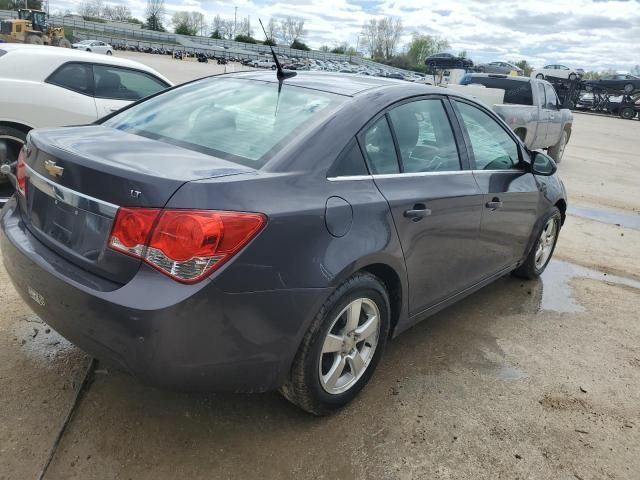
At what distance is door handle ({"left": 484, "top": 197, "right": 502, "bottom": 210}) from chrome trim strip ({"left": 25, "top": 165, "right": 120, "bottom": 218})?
7.59ft

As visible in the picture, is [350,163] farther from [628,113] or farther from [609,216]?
[628,113]

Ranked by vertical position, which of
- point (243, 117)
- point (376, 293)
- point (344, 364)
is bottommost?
point (344, 364)

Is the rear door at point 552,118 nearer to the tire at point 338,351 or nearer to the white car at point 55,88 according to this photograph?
the white car at point 55,88

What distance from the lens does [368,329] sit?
2.74m

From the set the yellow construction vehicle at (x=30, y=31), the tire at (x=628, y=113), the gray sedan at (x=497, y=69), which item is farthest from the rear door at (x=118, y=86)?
the gray sedan at (x=497, y=69)

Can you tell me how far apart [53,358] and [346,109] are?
6.77ft

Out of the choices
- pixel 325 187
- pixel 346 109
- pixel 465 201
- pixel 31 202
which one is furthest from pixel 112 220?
pixel 465 201

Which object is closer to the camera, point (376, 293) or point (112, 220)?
point (112, 220)

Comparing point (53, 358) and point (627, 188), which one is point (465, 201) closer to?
point (53, 358)

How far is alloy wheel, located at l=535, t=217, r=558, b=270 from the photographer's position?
4660 millimetres

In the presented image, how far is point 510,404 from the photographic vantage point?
9.80 ft

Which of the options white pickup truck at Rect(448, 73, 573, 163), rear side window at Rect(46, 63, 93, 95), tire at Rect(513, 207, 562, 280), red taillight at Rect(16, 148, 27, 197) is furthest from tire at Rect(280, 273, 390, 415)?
white pickup truck at Rect(448, 73, 573, 163)

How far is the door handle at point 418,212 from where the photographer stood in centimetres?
279

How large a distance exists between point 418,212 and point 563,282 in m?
2.79
